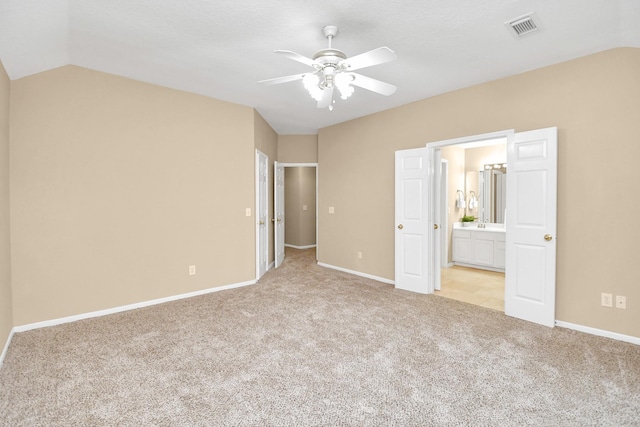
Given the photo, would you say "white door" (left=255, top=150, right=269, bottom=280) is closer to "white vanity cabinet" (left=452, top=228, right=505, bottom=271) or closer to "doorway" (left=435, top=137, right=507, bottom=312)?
"doorway" (left=435, top=137, right=507, bottom=312)

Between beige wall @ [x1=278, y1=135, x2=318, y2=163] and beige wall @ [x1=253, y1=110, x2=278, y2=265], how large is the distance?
0.51 feet

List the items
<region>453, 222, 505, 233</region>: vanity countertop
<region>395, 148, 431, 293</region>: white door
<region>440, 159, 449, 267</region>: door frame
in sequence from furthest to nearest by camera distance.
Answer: <region>440, 159, 449, 267</region>: door frame → <region>453, 222, 505, 233</region>: vanity countertop → <region>395, 148, 431, 293</region>: white door

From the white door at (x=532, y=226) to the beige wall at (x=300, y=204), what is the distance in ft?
18.3

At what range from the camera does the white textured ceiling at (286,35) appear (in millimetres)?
2217

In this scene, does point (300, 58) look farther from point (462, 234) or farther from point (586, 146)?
point (462, 234)

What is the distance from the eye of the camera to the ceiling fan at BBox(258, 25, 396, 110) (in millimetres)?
2123

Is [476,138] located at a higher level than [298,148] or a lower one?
lower

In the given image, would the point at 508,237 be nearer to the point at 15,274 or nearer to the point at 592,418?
the point at 592,418

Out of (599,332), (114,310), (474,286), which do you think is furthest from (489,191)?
(114,310)

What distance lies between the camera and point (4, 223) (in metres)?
2.81

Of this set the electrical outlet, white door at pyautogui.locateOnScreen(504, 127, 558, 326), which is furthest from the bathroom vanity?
the electrical outlet

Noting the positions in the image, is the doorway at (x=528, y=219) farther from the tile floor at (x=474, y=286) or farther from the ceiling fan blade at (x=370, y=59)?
the ceiling fan blade at (x=370, y=59)

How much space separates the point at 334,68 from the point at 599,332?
3478 mm

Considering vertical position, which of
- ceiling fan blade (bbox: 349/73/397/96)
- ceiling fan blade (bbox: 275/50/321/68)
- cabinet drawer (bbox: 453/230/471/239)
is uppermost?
ceiling fan blade (bbox: 275/50/321/68)
